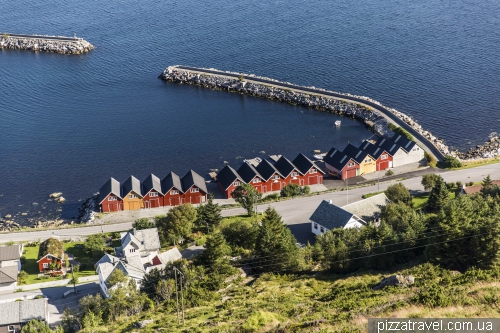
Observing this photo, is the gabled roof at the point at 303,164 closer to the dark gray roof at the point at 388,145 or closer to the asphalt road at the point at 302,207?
the asphalt road at the point at 302,207

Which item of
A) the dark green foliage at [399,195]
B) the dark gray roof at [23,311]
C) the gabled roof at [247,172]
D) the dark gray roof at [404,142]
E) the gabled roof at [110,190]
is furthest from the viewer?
the dark gray roof at [404,142]

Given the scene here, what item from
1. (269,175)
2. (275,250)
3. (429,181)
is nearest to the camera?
(275,250)

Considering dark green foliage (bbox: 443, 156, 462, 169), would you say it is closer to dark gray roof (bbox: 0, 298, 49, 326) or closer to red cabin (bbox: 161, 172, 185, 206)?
red cabin (bbox: 161, 172, 185, 206)

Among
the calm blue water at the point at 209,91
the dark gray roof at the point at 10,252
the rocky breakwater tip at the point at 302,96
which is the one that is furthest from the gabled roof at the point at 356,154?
the dark gray roof at the point at 10,252

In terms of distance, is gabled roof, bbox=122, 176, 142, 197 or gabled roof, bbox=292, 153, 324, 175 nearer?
gabled roof, bbox=122, 176, 142, 197

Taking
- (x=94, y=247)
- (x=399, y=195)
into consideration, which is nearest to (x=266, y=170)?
(x=399, y=195)

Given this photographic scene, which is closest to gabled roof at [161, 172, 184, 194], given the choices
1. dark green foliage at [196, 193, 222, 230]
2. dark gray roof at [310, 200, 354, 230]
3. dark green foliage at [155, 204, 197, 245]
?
dark green foliage at [196, 193, 222, 230]

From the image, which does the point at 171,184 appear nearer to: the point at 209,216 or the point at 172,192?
the point at 172,192
